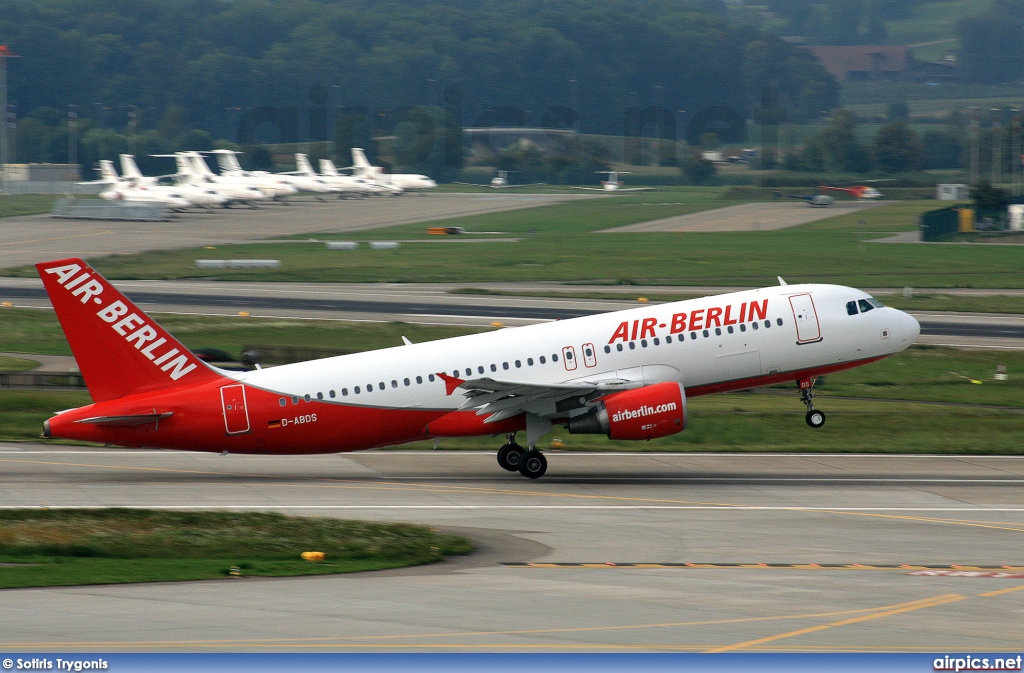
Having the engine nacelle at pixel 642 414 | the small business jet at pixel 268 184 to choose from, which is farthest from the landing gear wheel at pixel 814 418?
the small business jet at pixel 268 184

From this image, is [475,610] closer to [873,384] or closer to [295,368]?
[295,368]

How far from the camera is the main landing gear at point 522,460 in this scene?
131ft

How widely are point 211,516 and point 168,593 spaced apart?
25.4 feet

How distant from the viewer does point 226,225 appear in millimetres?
142750

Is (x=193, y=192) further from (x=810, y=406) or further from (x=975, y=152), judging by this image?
(x=810, y=406)

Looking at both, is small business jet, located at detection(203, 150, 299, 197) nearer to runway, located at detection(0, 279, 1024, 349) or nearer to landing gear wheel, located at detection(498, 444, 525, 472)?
runway, located at detection(0, 279, 1024, 349)

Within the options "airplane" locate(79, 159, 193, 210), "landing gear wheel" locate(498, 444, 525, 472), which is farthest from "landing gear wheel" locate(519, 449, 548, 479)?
"airplane" locate(79, 159, 193, 210)

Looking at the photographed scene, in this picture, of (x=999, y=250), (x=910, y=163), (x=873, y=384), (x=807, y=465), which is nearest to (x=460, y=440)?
(x=807, y=465)

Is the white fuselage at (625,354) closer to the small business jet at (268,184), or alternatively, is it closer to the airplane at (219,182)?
the airplane at (219,182)

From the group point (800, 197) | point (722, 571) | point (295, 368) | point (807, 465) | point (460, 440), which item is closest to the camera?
point (722, 571)

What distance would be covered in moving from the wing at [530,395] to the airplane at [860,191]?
148 meters

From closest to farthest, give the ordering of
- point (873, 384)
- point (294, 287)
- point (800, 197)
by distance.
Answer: point (873, 384)
point (294, 287)
point (800, 197)

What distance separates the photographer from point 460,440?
46875 mm

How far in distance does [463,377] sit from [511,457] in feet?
10.3
